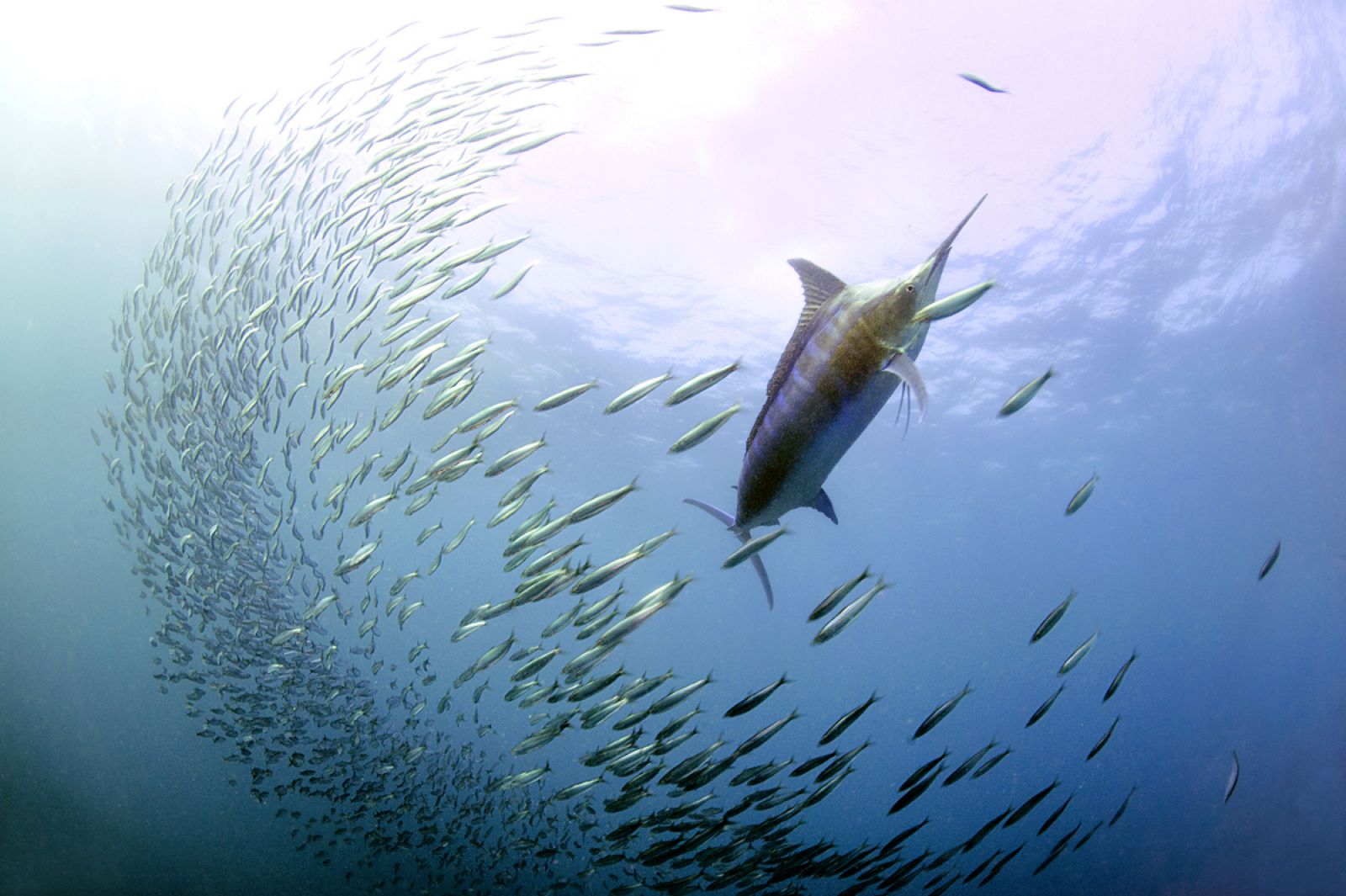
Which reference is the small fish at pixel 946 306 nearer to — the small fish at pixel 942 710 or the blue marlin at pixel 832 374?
the blue marlin at pixel 832 374

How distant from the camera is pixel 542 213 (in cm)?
1712

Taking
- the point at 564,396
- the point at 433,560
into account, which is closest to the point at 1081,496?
the point at 564,396

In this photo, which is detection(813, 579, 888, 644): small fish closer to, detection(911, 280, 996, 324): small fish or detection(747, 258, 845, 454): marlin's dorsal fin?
detection(747, 258, 845, 454): marlin's dorsal fin

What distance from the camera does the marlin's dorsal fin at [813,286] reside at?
96.1 inches

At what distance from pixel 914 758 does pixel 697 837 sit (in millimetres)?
88820

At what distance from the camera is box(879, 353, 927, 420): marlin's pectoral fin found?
206 centimetres

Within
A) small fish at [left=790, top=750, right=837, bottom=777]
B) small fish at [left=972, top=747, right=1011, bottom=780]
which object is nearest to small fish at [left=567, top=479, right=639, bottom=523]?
small fish at [left=790, top=750, right=837, bottom=777]

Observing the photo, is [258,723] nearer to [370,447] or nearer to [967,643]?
[370,447]

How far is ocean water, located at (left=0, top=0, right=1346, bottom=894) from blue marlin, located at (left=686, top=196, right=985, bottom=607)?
1940mm

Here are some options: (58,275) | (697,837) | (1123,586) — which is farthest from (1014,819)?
(1123,586)

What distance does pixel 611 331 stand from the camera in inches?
867

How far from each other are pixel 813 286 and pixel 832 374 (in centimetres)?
44

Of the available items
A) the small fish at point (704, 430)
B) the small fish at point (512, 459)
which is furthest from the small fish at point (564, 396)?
the small fish at point (704, 430)

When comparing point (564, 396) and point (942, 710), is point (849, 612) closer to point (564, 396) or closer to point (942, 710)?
point (942, 710)
